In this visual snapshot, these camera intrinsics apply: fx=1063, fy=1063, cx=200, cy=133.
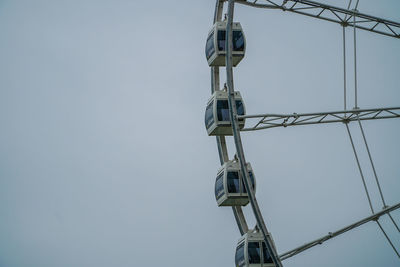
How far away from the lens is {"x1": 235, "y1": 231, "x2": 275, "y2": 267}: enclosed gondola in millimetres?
37062

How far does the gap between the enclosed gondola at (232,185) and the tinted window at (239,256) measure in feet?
5.68

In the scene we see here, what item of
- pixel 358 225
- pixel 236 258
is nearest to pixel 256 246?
pixel 236 258

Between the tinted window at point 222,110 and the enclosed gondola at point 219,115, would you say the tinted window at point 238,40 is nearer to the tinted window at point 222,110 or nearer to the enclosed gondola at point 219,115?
the enclosed gondola at point 219,115

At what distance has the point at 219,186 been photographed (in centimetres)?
3900

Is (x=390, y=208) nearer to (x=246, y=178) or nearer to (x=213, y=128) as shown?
(x=246, y=178)

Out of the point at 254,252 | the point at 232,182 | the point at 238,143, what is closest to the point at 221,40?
the point at 238,143

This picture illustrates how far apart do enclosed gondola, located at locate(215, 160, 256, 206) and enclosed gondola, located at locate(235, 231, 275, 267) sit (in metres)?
Answer: 1.54

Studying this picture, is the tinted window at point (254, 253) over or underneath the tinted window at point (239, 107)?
underneath

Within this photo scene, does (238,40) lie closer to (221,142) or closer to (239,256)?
(221,142)

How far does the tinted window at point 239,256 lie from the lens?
37.5 m

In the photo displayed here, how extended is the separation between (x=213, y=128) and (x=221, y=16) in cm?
435

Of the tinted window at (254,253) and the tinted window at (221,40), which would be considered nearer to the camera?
the tinted window at (254,253)

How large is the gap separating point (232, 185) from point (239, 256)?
8.56 feet

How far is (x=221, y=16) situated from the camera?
3997cm
